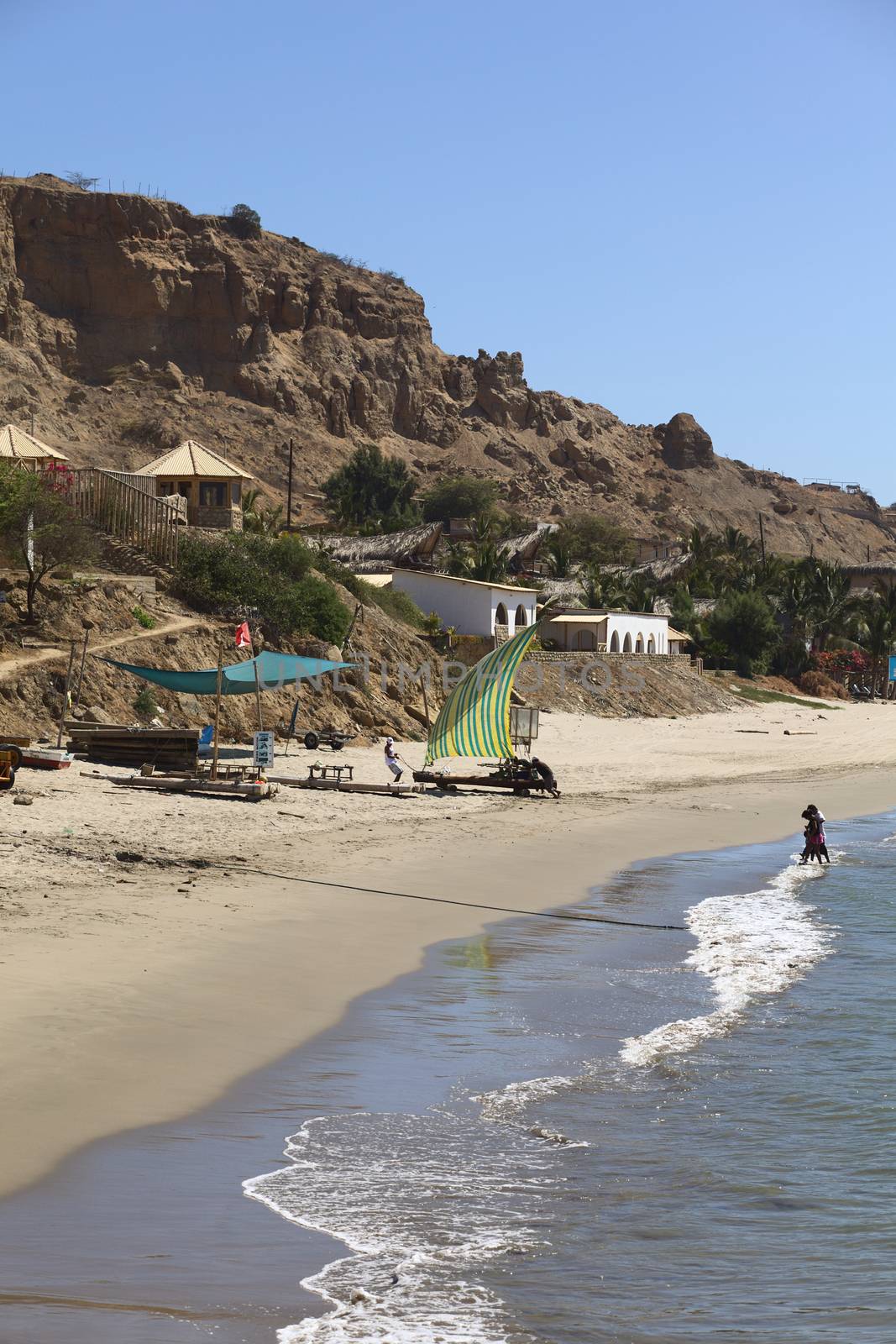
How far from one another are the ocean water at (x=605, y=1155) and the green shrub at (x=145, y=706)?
49.6 ft

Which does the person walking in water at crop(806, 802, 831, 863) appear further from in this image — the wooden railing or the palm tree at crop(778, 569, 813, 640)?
the palm tree at crop(778, 569, 813, 640)

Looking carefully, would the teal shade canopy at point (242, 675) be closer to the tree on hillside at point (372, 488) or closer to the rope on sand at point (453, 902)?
the rope on sand at point (453, 902)

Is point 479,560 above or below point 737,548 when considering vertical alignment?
below

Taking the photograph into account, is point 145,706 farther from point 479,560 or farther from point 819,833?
point 479,560

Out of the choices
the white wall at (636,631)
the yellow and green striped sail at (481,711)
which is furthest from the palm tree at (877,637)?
the yellow and green striped sail at (481,711)

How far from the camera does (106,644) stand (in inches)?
1137

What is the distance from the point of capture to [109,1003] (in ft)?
31.0

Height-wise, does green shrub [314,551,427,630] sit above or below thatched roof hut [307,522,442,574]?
below

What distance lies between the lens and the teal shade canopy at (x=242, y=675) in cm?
2375

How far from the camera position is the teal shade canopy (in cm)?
2375

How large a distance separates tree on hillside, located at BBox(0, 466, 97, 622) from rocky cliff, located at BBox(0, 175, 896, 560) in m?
58.1

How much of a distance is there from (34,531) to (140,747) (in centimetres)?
906

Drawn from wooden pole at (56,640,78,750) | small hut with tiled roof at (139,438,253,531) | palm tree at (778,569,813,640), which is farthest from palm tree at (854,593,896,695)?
wooden pole at (56,640,78,750)

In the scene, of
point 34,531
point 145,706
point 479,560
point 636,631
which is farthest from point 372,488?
point 145,706
